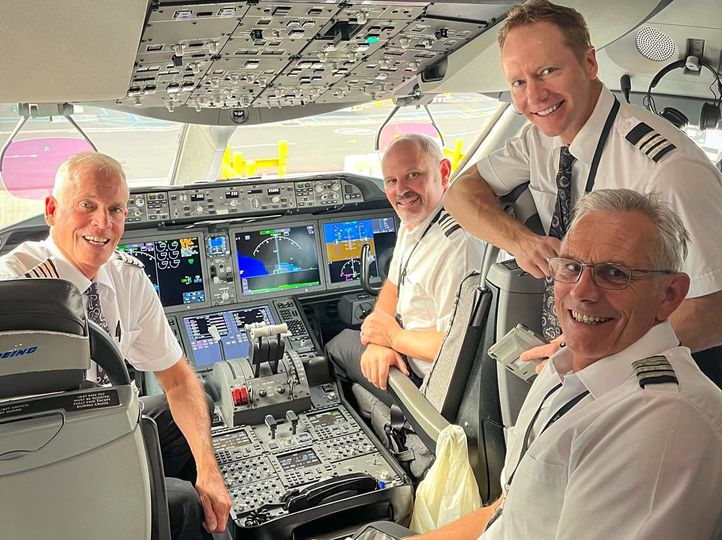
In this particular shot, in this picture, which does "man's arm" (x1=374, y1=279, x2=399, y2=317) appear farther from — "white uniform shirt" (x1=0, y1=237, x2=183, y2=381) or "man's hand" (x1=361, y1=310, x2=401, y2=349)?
"white uniform shirt" (x1=0, y1=237, x2=183, y2=381)

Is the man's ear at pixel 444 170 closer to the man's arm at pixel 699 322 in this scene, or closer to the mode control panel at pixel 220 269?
the mode control panel at pixel 220 269

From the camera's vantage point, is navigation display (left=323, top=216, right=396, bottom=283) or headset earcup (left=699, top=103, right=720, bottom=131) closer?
headset earcup (left=699, top=103, right=720, bottom=131)

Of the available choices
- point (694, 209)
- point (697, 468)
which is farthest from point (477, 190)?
point (697, 468)

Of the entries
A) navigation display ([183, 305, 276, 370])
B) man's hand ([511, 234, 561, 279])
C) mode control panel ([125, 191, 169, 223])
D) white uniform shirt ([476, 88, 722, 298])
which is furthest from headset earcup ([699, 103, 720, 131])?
mode control panel ([125, 191, 169, 223])

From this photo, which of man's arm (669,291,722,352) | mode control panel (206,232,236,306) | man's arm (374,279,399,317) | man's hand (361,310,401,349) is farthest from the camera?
mode control panel (206,232,236,306)

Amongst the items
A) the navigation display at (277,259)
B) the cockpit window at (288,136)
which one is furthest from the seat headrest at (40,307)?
the cockpit window at (288,136)

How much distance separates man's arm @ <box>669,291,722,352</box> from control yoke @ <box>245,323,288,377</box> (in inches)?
71.7

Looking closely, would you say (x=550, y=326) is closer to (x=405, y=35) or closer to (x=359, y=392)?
(x=405, y=35)

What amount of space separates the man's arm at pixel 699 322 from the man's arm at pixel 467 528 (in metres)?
0.56

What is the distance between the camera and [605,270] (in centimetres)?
116

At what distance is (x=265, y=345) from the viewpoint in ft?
9.59

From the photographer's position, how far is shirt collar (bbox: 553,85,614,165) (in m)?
1.59

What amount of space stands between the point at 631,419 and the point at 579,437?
9 centimetres

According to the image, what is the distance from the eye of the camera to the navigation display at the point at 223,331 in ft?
11.7
